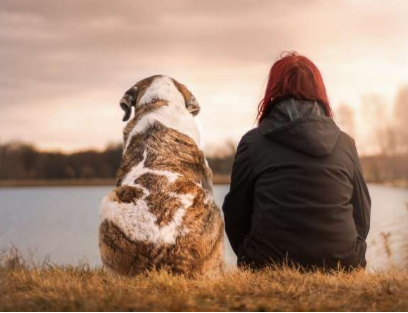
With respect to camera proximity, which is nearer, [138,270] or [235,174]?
[138,270]

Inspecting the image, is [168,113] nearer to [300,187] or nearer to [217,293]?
[300,187]

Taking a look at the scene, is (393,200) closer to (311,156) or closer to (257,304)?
(311,156)

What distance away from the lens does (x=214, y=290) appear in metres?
4.75

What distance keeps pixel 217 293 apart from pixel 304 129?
1.70 meters

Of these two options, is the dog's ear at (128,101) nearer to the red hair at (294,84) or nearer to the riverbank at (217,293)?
the red hair at (294,84)

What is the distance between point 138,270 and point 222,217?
1.09 meters

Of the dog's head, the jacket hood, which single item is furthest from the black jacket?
the dog's head

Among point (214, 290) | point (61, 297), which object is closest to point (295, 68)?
point (214, 290)

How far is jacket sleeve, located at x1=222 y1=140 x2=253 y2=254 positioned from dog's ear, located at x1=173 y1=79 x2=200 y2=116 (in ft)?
5.12

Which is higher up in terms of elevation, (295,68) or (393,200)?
(295,68)

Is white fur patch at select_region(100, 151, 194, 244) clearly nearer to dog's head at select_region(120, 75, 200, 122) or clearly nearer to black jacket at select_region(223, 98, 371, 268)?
black jacket at select_region(223, 98, 371, 268)

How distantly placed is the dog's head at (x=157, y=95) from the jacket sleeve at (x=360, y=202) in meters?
2.29

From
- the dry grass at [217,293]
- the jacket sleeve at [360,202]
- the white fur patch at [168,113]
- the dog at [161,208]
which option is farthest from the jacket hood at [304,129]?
the white fur patch at [168,113]

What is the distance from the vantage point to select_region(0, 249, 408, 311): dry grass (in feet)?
14.4
